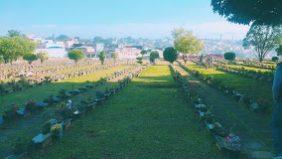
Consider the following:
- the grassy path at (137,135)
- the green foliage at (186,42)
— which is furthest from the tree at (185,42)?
the grassy path at (137,135)

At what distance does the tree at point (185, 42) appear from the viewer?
10581 centimetres

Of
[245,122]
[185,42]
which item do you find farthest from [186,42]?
[245,122]

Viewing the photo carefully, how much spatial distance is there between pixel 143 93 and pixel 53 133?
16.9m

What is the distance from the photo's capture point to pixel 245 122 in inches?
741

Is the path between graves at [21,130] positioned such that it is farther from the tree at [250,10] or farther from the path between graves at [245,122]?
the tree at [250,10]

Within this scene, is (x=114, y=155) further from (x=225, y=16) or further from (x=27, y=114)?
(x=225, y=16)

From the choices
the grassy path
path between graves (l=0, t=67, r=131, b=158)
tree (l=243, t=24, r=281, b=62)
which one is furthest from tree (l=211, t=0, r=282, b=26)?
tree (l=243, t=24, r=281, b=62)

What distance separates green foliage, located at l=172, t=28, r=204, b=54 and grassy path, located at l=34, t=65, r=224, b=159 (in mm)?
82459

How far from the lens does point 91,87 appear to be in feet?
118

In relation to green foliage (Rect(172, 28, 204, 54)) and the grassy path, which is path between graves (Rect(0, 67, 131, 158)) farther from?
green foliage (Rect(172, 28, 204, 54))

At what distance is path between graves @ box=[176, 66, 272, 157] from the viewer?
1463 cm

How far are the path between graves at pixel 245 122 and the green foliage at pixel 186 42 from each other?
7829 cm

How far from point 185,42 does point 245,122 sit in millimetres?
88533

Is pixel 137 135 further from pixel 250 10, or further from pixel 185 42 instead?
pixel 185 42
